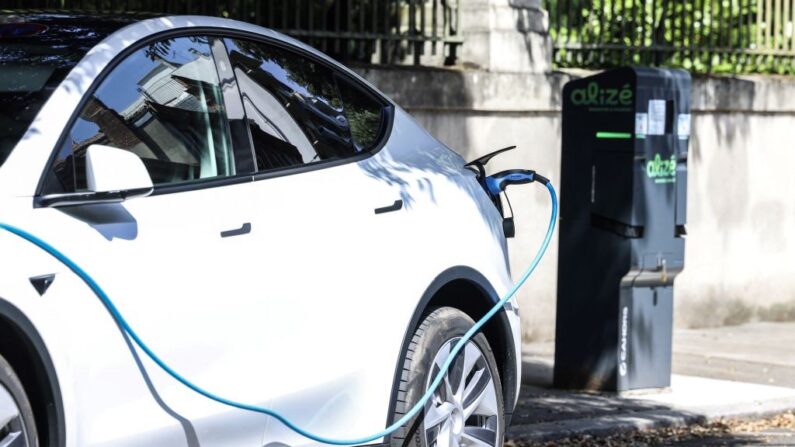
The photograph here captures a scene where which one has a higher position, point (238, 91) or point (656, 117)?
point (238, 91)

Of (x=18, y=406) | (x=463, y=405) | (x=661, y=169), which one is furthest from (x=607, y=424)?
(x=18, y=406)

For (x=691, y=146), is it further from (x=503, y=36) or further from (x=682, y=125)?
(x=682, y=125)

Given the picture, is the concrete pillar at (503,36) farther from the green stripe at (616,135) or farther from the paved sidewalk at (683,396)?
the green stripe at (616,135)

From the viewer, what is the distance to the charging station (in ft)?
27.7

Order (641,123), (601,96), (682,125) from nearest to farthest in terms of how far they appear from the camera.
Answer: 1. (641,123)
2. (601,96)
3. (682,125)

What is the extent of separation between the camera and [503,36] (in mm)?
10812

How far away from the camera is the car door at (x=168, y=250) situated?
399 cm

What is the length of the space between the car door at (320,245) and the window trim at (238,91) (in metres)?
0.01

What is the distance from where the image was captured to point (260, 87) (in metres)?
5.02

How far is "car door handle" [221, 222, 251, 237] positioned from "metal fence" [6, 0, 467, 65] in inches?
201

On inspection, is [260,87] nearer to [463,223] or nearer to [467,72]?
[463,223]

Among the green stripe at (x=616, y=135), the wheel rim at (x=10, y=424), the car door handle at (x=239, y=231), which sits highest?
the green stripe at (x=616, y=135)

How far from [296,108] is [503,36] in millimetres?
5782

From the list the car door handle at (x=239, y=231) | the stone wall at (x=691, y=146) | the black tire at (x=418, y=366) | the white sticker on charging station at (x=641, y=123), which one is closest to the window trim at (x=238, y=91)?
the car door handle at (x=239, y=231)
